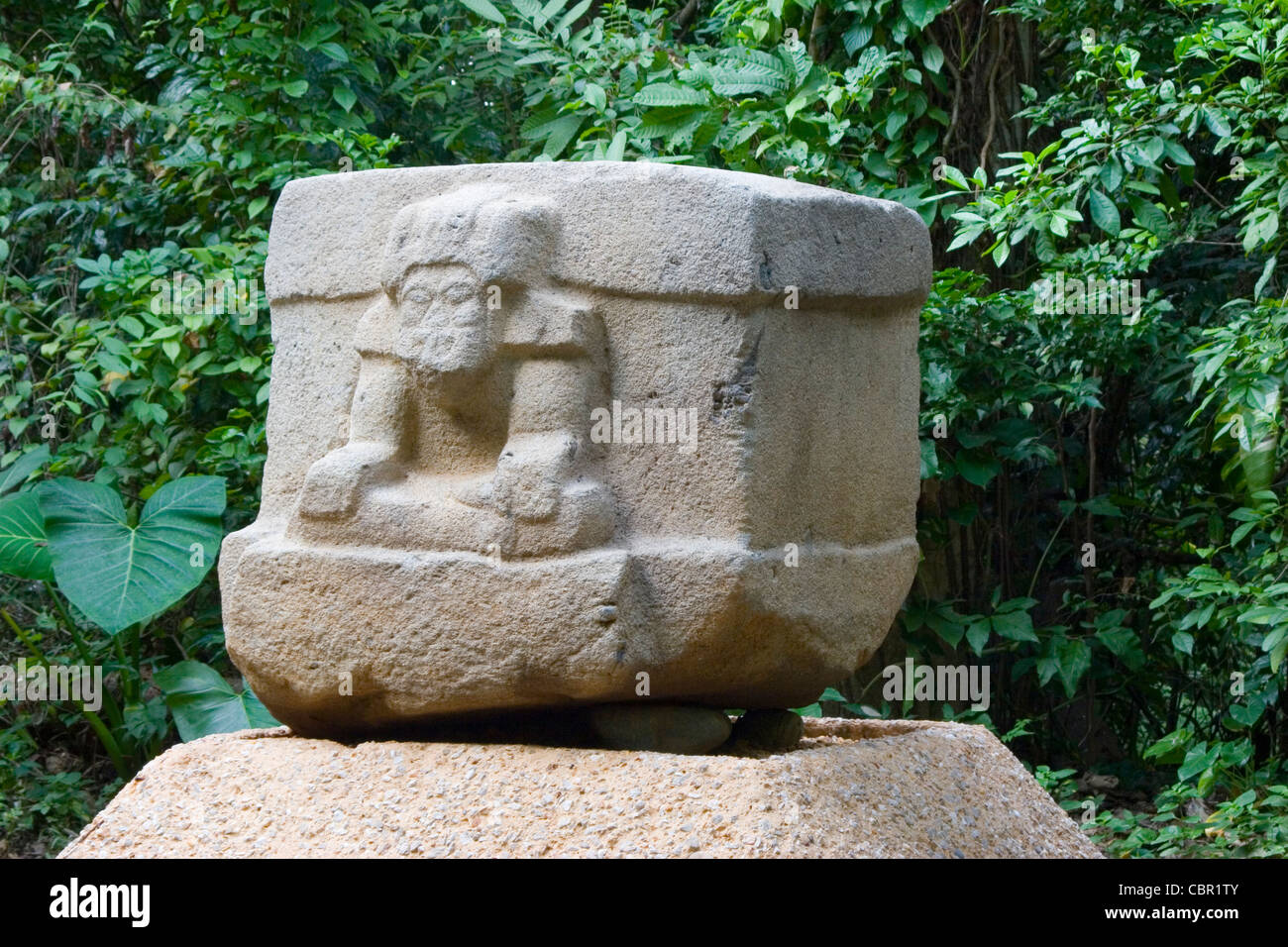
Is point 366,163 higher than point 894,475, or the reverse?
point 366,163

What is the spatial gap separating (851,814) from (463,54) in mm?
4405

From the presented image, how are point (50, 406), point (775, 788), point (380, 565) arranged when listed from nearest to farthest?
point (775, 788)
point (380, 565)
point (50, 406)

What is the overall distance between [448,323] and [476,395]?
0.52 ft

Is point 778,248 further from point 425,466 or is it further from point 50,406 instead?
point 50,406

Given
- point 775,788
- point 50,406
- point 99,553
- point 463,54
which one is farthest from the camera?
point 463,54

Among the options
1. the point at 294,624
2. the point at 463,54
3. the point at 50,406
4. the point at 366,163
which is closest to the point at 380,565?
the point at 294,624

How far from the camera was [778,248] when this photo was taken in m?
3.14

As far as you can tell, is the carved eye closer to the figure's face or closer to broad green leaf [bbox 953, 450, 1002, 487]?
the figure's face

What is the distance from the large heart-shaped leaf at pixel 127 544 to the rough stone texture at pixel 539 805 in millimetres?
1006

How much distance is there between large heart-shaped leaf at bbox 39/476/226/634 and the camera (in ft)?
14.4

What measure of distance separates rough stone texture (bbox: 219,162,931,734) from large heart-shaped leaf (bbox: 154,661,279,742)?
4.11ft
